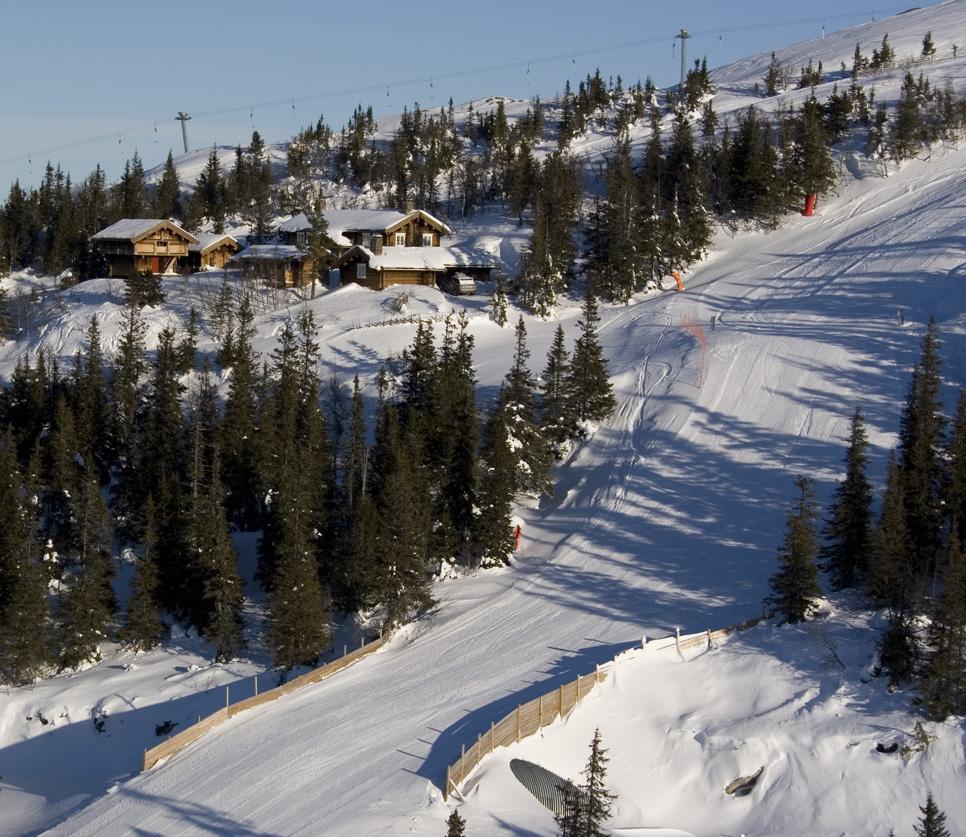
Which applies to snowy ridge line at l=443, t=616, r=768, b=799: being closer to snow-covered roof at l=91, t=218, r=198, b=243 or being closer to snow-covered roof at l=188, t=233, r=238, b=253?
snow-covered roof at l=188, t=233, r=238, b=253

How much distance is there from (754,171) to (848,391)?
1095 inches

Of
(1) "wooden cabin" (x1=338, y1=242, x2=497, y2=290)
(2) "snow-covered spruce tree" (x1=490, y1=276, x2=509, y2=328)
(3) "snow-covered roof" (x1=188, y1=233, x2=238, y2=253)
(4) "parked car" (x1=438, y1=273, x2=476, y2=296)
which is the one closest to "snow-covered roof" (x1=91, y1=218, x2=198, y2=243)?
(3) "snow-covered roof" (x1=188, y1=233, x2=238, y2=253)

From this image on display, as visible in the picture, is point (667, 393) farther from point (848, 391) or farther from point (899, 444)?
point (899, 444)

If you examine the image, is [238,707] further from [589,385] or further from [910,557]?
[589,385]

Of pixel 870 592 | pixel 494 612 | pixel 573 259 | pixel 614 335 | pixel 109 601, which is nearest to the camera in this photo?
pixel 870 592

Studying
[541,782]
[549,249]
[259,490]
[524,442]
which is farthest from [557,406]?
[541,782]

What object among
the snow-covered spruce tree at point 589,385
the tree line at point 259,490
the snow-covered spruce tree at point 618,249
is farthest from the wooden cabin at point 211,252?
the snow-covered spruce tree at point 589,385

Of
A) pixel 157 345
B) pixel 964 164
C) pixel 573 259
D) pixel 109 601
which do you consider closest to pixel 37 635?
pixel 109 601

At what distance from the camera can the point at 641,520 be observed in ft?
130

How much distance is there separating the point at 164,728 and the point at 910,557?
21635mm

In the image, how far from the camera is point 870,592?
102 ft

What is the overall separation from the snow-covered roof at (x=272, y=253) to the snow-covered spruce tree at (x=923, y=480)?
1574 inches

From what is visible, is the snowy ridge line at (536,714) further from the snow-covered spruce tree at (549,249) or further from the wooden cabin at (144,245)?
the wooden cabin at (144,245)

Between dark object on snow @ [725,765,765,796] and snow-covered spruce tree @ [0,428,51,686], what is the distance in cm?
2232
